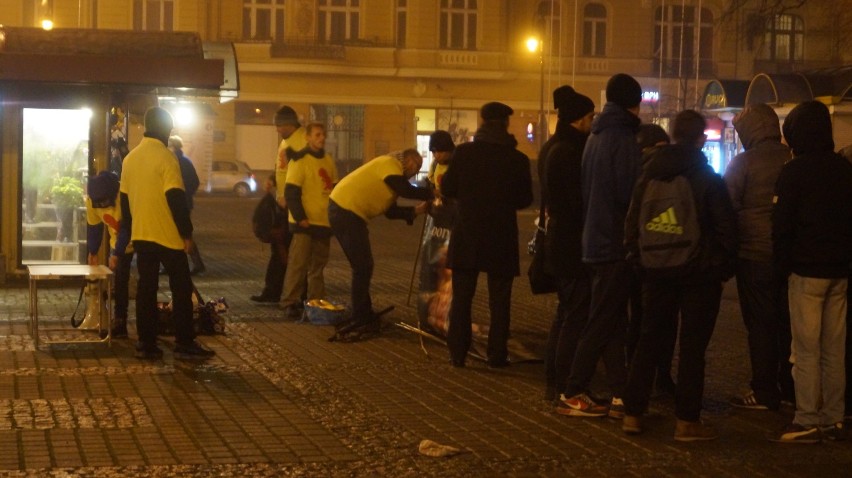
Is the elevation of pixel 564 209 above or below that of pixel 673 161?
below

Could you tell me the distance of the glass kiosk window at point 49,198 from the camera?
16172 millimetres

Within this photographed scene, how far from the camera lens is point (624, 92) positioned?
867cm

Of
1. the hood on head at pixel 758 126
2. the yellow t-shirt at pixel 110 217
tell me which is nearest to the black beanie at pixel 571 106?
the hood on head at pixel 758 126

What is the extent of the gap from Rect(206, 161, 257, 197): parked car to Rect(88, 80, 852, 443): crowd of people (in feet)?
137

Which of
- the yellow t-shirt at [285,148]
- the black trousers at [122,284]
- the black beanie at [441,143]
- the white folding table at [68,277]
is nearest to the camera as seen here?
A: the white folding table at [68,277]

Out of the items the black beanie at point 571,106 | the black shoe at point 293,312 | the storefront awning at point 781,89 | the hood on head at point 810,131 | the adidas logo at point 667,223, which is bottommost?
the black shoe at point 293,312

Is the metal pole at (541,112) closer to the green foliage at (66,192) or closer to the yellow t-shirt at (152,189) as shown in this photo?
the green foliage at (66,192)

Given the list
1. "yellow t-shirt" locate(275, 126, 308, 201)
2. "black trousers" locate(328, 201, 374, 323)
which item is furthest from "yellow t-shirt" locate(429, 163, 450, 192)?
"yellow t-shirt" locate(275, 126, 308, 201)

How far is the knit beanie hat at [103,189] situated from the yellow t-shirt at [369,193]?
6.22ft

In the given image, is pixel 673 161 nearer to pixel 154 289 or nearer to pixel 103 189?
pixel 154 289

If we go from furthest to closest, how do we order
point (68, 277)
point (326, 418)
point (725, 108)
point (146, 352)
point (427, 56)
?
point (427, 56) < point (725, 108) < point (68, 277) < point (146, 352) < point (326, 418)

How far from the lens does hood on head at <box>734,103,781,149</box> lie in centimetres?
916

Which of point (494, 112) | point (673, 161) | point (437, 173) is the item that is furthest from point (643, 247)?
point (437, 173)

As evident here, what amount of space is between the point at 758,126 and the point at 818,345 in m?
1.57
